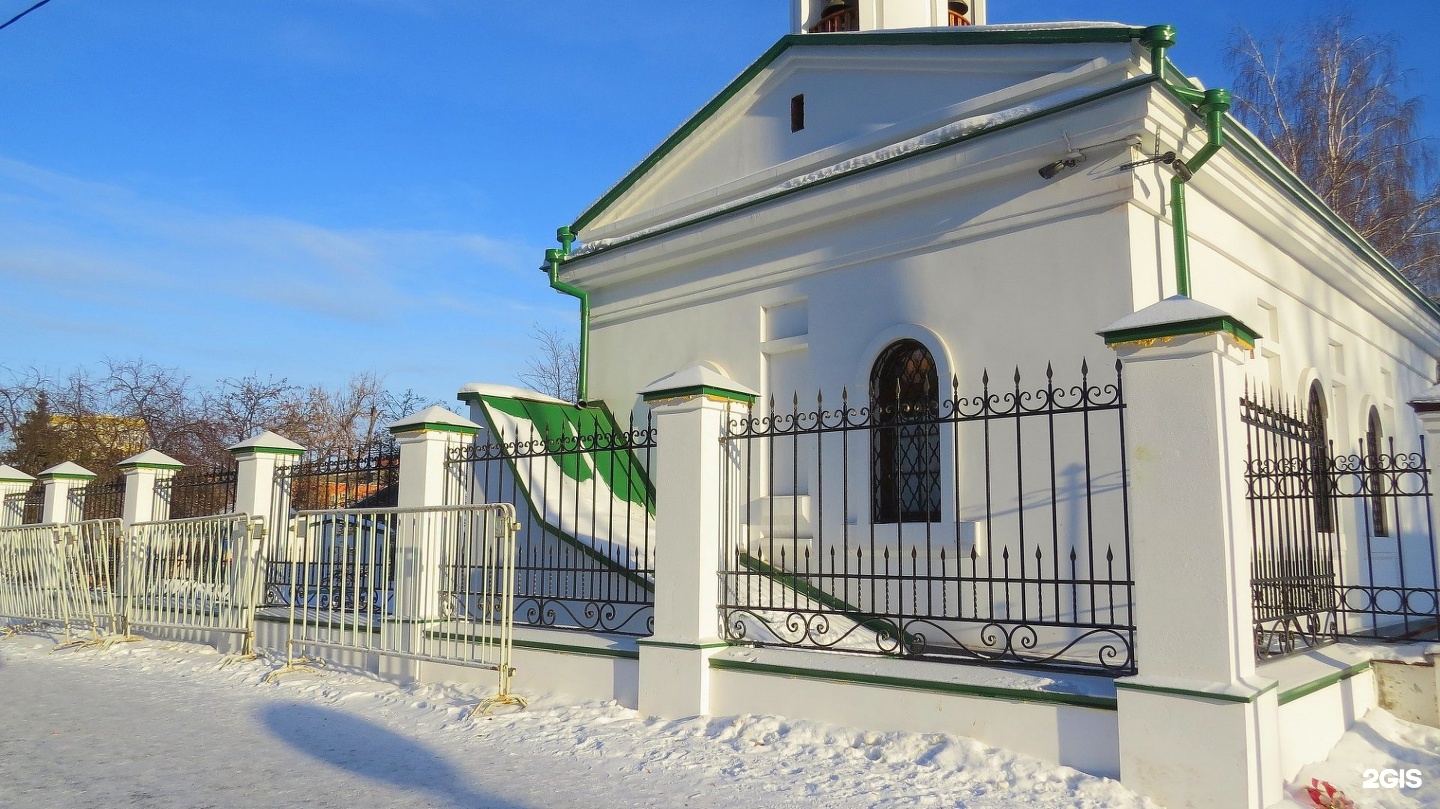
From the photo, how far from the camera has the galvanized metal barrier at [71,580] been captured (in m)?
9.46

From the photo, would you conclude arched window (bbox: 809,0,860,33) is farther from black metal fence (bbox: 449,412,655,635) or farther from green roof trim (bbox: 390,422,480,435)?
green roof trim (bbox: 390,422,480,435)

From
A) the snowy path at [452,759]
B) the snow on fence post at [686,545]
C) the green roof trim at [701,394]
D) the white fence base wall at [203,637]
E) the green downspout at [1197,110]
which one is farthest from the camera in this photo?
the white fence base wall at [203,637]

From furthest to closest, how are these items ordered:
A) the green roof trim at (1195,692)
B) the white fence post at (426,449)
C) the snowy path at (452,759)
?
1. the white fence post at (426,449)
2. the snowy path at (452,759)
3. the green roof trim at (1195,692)

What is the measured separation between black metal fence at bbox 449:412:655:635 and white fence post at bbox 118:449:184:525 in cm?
394

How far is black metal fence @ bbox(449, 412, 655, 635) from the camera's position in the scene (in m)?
7.40

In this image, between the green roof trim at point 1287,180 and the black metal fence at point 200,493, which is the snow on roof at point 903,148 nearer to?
the green roof trim at point 1287,180

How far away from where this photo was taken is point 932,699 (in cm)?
A: 525

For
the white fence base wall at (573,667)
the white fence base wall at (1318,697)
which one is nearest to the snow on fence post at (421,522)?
the white fence base wall at (573,667)

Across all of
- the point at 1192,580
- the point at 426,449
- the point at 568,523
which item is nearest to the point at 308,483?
the point at 426,449

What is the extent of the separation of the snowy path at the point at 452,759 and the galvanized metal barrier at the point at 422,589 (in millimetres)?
326

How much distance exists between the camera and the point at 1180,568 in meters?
4.61

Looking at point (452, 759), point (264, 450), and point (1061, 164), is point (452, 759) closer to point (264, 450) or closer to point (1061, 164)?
point (264, 450)

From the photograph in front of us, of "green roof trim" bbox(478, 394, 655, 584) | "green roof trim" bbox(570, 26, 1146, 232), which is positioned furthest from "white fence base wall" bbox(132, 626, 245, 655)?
"green roof trim" bbox(570, 26, 1146, 232)

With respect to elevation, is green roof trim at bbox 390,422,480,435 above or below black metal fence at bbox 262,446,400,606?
above
